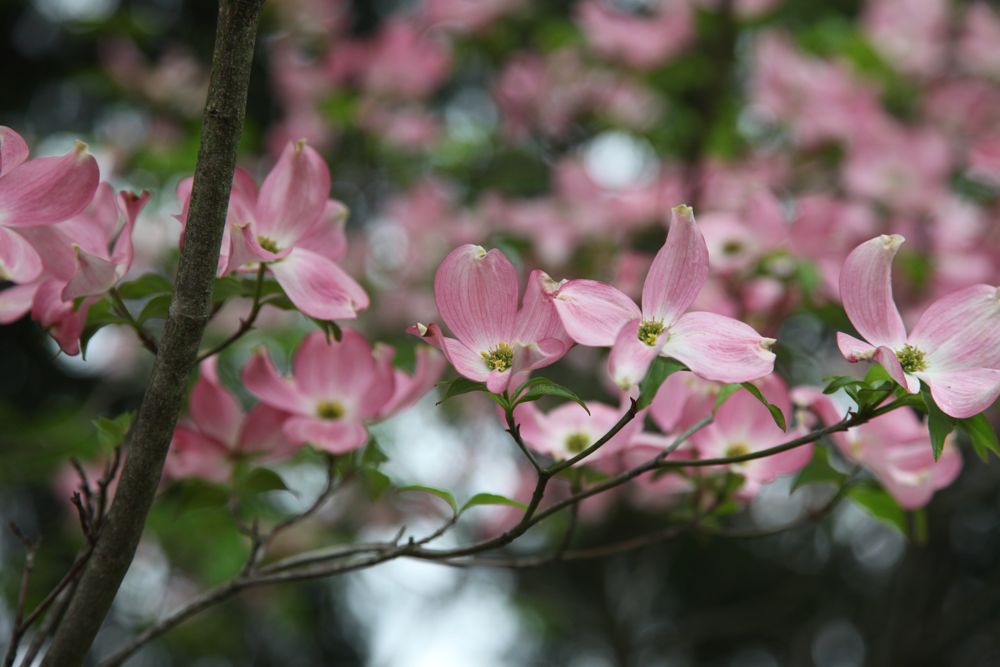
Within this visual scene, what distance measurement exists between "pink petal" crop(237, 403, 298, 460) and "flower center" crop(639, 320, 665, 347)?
1.02 ft

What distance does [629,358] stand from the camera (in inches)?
20.4

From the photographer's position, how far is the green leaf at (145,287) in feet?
2.22

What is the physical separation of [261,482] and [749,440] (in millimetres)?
369

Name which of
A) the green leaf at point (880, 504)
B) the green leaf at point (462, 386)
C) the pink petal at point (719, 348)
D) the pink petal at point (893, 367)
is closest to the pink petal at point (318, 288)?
the green leaf at point (462, 386)

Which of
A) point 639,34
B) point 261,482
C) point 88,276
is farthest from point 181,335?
point 639,34

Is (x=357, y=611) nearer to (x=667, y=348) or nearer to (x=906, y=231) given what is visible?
(x=906, y=231)

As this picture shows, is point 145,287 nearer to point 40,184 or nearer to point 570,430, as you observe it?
point 40,184

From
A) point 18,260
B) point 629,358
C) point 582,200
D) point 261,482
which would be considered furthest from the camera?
point 582,200

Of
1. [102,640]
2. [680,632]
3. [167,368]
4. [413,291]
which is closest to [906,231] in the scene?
[680,632]

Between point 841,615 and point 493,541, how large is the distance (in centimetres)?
256

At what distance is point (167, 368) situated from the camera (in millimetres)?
536

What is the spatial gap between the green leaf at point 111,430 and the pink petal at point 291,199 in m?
0.15

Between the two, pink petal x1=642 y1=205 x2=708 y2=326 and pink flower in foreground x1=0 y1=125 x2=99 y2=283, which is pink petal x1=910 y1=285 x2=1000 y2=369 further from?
pink flower in foreground x1=0 y1=125 x2=99 y2=283

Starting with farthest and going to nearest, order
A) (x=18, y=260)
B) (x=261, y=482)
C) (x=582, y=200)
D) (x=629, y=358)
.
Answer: (x=582, y=200) < (x=261, y=482) < (x=18, y=260) < (x=629, y=358)
